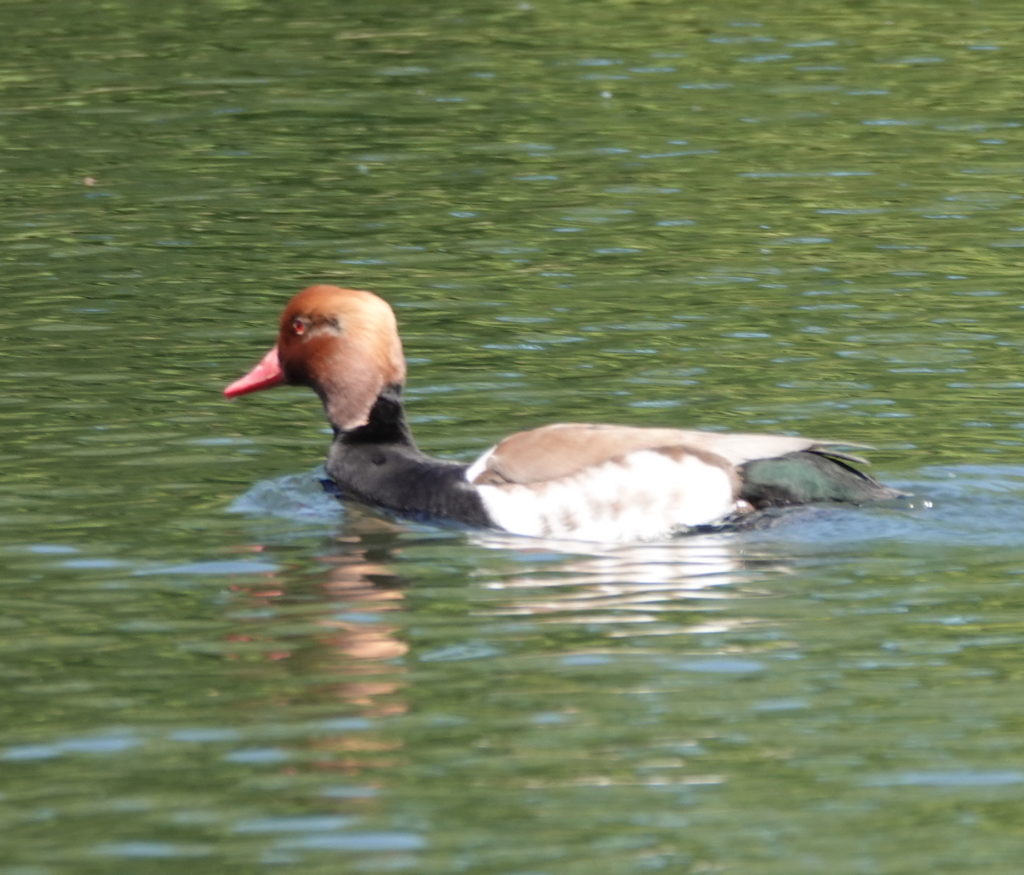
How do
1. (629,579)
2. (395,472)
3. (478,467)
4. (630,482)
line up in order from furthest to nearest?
(395,472)
(478,467)
(630,482)
(629,579)

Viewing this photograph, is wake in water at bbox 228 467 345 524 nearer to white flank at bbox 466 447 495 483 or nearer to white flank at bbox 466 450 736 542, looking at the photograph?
white flank at bbox 466 447 495 483

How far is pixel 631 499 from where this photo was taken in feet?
30.9

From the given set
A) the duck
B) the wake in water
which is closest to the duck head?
the wake in water

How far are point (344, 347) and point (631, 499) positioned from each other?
5.70ft

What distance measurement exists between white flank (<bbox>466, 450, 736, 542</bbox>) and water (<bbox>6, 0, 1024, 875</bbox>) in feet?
0.57

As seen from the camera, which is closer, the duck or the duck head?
the duck

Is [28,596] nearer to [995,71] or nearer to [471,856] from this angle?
[471,856]

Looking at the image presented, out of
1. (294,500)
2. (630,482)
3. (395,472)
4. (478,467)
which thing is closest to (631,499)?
(630,482)

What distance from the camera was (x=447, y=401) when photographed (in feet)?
38.6

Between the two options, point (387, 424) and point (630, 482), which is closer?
point (630, 482)

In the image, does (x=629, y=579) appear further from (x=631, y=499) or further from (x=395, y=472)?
(x=395, y=472)

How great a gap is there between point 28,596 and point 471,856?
310cm

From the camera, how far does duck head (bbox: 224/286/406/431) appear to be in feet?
34.2

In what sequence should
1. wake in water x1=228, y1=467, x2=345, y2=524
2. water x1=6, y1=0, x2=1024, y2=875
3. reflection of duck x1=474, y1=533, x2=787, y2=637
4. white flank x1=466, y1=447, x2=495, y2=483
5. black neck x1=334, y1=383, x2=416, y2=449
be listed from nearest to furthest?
1. water x1=6, y1=0, x2=1024, y2=875
2. reflection of duck x1=474, y1=533, x2=787, y2=637
3. white flank x1=466, y1=447, x2=495, y2=483
4. wake in water x1=228, y1=467, x2=345, y2=524
5. black neck x1=334, y1=383, x2=416, y2=449
